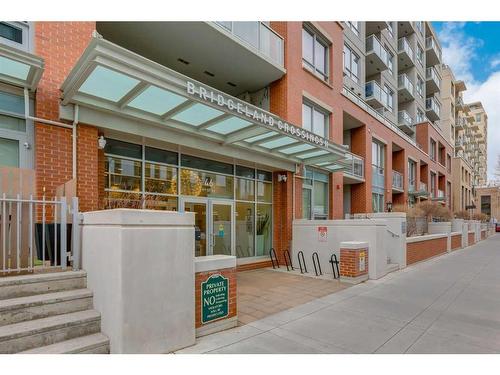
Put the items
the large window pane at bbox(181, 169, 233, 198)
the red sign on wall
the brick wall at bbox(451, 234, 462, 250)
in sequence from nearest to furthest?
the large window pane at bbox(181, 169, 233, 198), the red sign on wall, the brick wall at bbox(451, 234, 462, 250)

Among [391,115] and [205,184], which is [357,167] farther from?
[391,115]

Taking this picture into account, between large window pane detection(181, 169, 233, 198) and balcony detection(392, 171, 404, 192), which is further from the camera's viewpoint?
balcony detection(392, 171, 404, 192)

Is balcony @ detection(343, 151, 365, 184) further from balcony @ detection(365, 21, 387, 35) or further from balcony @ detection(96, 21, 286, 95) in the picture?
balcony @ detection(365, 21, 387, 35)

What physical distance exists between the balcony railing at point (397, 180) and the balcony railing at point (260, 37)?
1462 centimetres

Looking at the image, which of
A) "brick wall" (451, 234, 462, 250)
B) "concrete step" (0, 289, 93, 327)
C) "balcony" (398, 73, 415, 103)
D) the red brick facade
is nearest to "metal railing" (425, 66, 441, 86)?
"balcony" (398, 73, 415, 103)

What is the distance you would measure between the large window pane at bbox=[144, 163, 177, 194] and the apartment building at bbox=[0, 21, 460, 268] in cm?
3

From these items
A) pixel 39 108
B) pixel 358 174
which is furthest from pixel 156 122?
pixel 358 174

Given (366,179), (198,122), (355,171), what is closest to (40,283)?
(198,122)

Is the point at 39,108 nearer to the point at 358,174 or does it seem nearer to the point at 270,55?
the point at 270,55

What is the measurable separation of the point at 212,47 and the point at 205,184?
4208 mm

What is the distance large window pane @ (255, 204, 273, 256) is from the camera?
11359 mm

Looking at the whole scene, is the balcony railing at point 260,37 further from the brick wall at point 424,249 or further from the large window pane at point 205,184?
the brick wall at point 424,249

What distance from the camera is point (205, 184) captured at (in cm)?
973

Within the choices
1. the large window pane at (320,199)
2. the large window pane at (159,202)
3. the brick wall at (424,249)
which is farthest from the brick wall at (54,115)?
the brick wall at (424,249)
